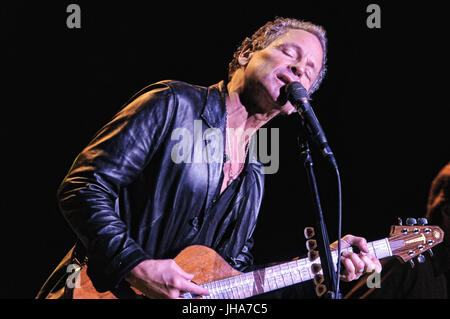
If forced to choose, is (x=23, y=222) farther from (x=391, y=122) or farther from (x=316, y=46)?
(x=391, y=122)

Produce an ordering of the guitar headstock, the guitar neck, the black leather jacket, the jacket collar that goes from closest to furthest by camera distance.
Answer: the black leather jacket < the guitar neck < the jacket collar < the guitar headstock

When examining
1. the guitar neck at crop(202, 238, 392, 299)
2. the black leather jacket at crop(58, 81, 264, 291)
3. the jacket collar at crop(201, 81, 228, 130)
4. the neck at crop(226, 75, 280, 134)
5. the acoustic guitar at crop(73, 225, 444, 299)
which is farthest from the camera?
the neck at crop(226, 75, 280, 134)

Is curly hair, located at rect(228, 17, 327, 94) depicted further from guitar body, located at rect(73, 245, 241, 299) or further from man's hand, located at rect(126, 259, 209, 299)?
man's hand, located at rect(126, 259, 209, 299)

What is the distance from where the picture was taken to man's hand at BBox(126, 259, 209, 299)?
1.88 meters

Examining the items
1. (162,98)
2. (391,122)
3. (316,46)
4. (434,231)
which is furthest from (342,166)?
(162,98)

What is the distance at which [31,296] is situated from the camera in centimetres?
300

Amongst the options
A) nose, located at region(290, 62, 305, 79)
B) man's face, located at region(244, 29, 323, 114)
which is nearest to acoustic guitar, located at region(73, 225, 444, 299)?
man's face, located at region(244, 29, 323, 114)

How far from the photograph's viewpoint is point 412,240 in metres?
2.82

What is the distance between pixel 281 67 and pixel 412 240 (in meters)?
1.37

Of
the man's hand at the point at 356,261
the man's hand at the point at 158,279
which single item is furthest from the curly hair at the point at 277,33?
the man's hand at the point at 158,279

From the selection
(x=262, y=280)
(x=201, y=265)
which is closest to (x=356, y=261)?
(x=262, y=280)

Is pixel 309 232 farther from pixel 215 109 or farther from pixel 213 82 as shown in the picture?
pixel 213 82

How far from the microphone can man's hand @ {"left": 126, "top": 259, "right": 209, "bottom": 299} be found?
800 millimetres
